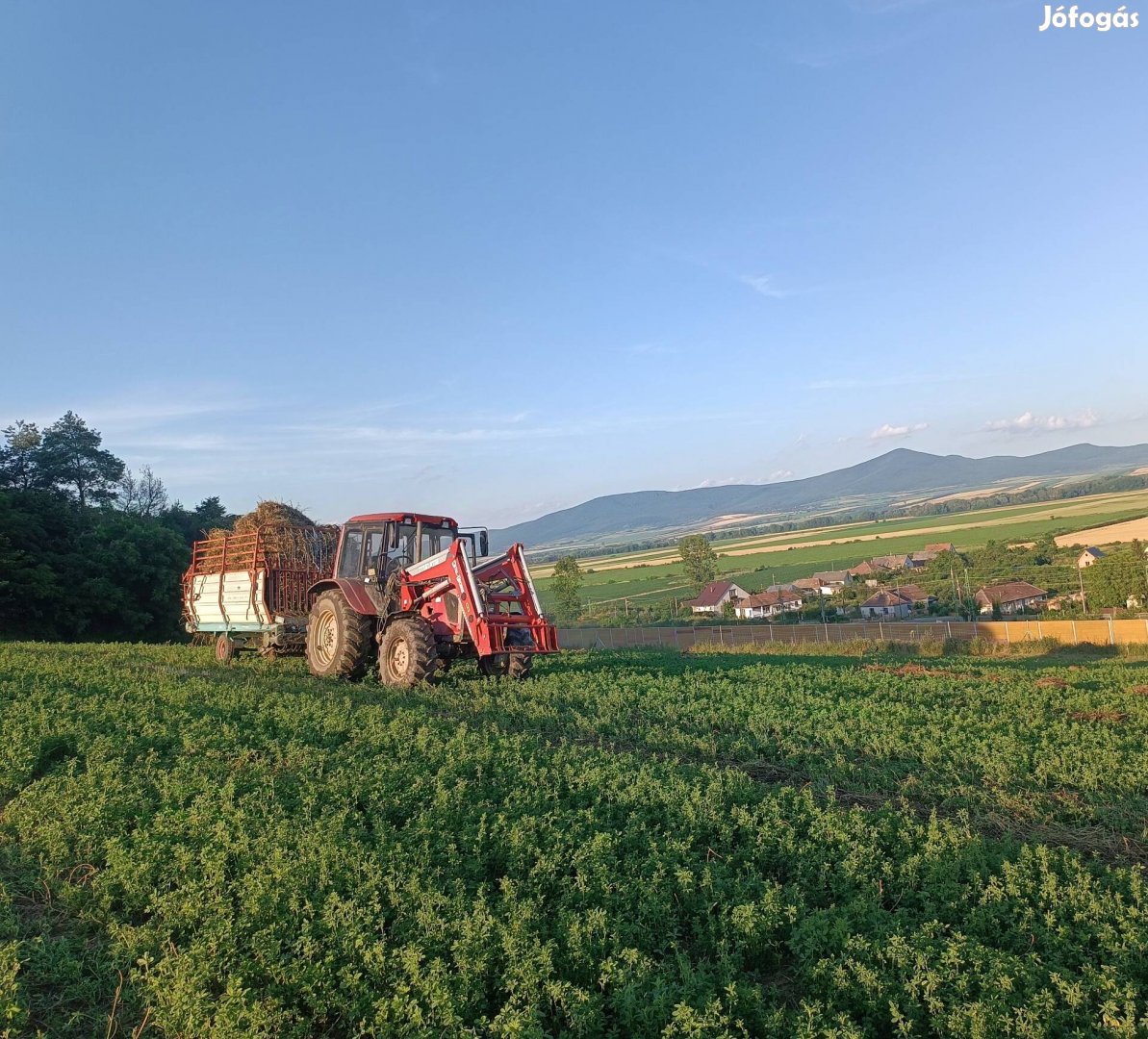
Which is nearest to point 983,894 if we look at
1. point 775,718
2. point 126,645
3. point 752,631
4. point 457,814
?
point 457,814

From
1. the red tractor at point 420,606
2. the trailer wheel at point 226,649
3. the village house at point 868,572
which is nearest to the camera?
the red tractor at point 420,606

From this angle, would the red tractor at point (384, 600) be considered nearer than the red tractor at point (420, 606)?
No

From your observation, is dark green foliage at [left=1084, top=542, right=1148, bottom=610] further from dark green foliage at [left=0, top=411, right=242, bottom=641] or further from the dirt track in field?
dark green foliage at [left=0, top=411, right=242, bottom=641]

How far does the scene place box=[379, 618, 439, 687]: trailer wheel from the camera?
11.3 meters

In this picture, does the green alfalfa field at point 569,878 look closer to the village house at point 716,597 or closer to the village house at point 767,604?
the village house at point 767,604

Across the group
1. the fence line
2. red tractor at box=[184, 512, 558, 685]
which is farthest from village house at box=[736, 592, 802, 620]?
red tractor at box=[184, 512, 558, 685]

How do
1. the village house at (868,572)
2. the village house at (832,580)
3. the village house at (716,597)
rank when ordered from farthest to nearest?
the village house at (868,572)
the village house at (832,580)
the village house at (716,597)

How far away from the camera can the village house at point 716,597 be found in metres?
50.2

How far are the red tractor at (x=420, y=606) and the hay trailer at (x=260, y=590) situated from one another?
1.46 m

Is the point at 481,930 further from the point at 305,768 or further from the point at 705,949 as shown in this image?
the point at 305,768

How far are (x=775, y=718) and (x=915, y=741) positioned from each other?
1.52m

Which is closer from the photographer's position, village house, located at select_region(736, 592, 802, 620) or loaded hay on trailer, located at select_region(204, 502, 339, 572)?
loaded hay on trailer, located at select_region(204, 502, 339, 572)

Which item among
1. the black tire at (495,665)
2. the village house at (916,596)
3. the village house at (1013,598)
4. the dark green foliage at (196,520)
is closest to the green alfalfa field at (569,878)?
the black tire at (495,665)

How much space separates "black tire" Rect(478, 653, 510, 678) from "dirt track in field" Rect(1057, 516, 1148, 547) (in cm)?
5317
